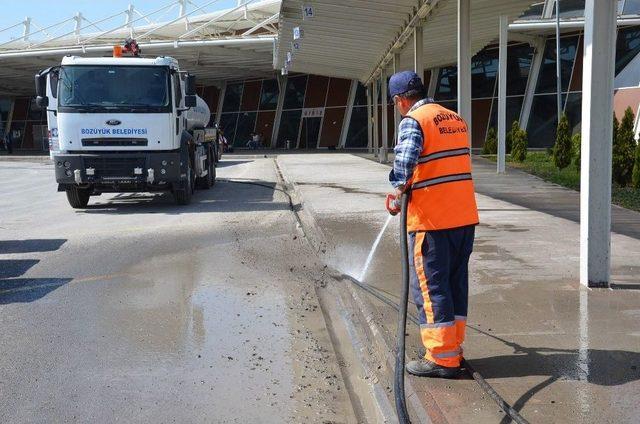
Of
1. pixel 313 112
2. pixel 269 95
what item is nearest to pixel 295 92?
pixel 313 112

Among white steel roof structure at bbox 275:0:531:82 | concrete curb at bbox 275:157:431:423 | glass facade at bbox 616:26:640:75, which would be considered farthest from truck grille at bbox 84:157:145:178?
glass facade at bbox 616:26:640:75

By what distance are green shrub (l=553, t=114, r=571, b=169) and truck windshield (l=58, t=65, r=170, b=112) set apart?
12.5m

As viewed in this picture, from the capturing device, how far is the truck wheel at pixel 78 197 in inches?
594

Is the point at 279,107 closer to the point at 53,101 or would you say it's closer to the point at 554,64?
the point at 554,64

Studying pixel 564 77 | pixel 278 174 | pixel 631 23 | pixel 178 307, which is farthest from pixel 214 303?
pixel 564 77

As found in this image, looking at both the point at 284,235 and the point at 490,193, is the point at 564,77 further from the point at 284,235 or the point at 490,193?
the point at 284,235

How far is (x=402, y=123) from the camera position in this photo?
432 cm

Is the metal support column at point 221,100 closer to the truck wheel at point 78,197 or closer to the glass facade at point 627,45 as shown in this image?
the glass facade at point 627,45

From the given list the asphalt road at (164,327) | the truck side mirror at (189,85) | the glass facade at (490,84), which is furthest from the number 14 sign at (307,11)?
the glass facade at (490,84)

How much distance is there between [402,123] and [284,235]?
24.1 feet

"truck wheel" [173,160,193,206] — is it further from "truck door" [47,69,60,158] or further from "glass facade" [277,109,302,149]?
"glass facade" [277,109,302,149]

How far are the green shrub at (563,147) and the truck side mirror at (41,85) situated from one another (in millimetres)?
14622

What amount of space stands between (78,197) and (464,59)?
8889 mm

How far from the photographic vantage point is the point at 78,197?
15.3 meters
